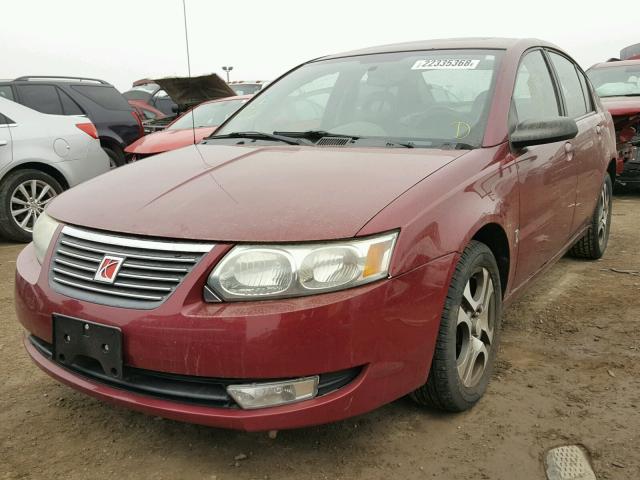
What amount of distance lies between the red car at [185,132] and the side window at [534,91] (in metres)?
3.18

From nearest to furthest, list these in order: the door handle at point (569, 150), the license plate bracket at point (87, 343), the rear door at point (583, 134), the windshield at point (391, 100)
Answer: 1. the license plate bracket at point (87, 343)
2. the windshield at point (391, 100)
3. the door handle at point (569, 150)
4. the rear door at point (583, 134)

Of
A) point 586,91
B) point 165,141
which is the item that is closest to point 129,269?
point 586,91

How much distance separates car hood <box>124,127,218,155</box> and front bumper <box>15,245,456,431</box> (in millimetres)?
4655

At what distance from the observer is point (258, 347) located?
5.84 ft

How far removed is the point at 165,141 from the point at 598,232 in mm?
4376

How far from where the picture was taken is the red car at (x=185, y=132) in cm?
650

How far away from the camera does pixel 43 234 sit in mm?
2336

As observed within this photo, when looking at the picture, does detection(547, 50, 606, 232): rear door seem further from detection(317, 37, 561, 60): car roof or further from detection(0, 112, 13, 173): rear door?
detection(0, 112, 13, 173): rear door

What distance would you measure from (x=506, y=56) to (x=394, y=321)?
1.65 metres

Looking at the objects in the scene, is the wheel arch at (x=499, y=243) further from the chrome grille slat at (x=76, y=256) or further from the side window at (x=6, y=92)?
the side window at (x=6, y=92)

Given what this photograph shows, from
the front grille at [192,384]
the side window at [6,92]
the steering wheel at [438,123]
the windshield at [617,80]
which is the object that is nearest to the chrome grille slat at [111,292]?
the front grille at [192,384]

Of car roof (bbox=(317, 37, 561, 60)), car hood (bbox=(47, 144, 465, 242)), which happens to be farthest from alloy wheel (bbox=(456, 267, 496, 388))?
car roof (bbox=(317, 37, 561, 60))

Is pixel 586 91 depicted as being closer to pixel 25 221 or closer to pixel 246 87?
pixel 25 221

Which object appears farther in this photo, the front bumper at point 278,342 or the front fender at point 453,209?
the front fender at point 453,209
